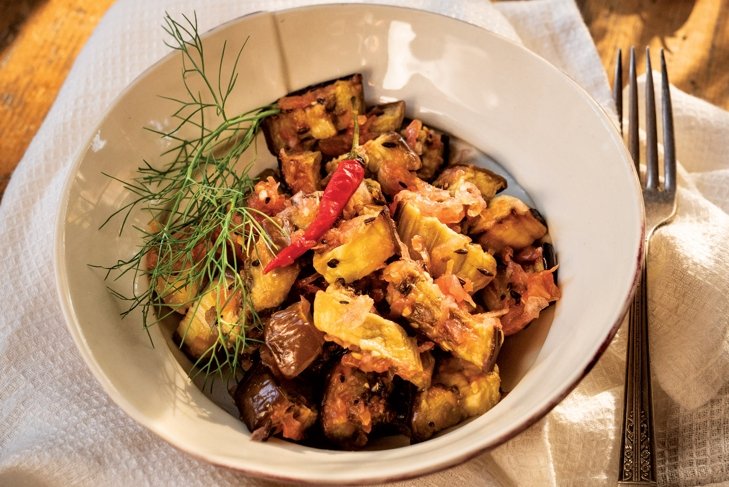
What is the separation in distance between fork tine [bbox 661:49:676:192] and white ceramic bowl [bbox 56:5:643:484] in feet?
1.93

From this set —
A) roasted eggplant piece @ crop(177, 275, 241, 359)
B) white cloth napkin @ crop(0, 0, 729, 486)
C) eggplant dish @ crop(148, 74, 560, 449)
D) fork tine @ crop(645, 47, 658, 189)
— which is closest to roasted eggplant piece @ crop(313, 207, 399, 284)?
eggplant dish @ crop(148, 74, 560, 449)

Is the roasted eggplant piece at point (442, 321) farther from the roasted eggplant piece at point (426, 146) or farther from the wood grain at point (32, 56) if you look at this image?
the wood grain at point (32, 56)

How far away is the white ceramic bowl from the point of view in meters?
1.51

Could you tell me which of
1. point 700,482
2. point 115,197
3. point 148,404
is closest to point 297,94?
point 115,197

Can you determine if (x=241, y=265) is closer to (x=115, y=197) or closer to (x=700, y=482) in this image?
(x=115, y=197)

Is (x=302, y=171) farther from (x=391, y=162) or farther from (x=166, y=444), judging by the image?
(x=166, y=444)

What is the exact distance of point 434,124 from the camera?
217 cm

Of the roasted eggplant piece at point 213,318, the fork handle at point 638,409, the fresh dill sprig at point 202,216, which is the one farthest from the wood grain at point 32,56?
the fork handle at point 638,409

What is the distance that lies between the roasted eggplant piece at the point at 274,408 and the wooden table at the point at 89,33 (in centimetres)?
167

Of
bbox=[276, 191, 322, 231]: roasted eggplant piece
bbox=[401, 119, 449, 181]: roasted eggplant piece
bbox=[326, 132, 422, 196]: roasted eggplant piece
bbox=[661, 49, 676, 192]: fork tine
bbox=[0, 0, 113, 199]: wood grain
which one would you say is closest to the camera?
bbox=[276, 191, 322, 231]: roasted eggplant piece

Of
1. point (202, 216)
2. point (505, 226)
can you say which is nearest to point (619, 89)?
point (505, 226)

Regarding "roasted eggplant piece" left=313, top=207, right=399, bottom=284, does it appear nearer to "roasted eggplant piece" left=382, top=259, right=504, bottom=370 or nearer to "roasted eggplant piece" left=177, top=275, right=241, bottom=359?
"roasted eggplant piece" left=382, top=259, right=504, bottom=370

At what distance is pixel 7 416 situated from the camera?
1917 mm

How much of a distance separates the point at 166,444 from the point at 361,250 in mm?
753
